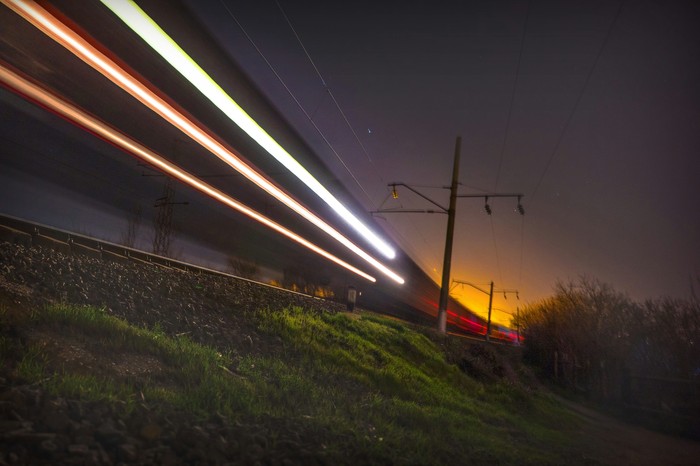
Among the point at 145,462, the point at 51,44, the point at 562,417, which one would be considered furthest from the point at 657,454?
the point at 51,44

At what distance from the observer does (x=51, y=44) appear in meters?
11.3

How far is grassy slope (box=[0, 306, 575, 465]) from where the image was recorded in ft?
16.4

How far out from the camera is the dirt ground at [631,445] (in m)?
9.69

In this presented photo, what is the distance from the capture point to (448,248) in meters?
19.4

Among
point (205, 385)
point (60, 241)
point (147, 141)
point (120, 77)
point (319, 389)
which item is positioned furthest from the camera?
point (147, 141)

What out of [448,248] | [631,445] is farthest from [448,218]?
[631,445]

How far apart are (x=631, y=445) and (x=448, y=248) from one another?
9.50 m

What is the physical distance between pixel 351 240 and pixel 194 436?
802 inches

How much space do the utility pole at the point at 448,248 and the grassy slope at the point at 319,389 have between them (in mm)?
6239

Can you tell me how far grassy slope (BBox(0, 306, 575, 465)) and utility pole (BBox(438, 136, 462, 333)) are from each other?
624cm

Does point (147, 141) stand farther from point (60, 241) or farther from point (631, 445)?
point (631, 445)

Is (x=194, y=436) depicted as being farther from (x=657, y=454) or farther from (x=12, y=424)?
(x=657, y=454)

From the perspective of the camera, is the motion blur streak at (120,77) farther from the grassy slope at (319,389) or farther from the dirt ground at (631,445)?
the dirt ground at (631,445)

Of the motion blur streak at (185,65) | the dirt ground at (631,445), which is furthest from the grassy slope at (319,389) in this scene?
the motion blur streak at (185,65)
